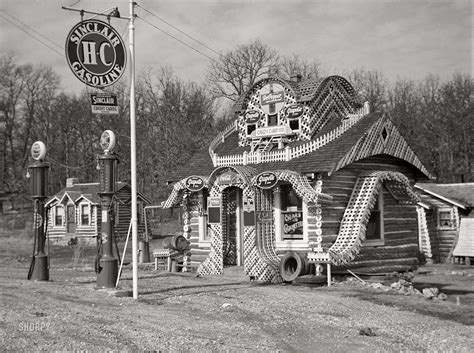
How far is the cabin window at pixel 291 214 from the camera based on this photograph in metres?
18.9

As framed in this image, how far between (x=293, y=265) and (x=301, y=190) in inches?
88.8

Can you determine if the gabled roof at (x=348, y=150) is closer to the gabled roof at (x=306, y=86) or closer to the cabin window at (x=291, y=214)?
the cabin window at (x=291, y=214)

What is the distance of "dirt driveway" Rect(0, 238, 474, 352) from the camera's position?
29.5 ft

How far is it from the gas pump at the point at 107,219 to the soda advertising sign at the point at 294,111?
6.95 m

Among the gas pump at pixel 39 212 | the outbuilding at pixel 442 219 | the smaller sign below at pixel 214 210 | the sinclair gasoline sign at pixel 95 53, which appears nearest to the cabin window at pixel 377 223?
the smaller sign below at pixel 214 210

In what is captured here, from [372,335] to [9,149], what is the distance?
57.3 metres

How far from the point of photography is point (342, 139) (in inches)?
769

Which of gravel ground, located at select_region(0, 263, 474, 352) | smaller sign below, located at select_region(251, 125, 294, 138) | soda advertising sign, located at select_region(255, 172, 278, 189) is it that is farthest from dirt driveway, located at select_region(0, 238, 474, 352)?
smaller sign below, located at select_region(251, 125, 294, 138)

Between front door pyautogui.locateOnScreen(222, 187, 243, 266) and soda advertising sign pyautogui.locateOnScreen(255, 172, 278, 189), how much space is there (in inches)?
88.0

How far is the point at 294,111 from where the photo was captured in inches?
800

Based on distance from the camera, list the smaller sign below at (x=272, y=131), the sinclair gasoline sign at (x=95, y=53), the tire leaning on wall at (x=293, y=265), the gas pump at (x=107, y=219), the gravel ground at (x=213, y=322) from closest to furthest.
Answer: the gravel ground at (x=213, y=322)
the sinclair gasoline sign at (x=95, y=53)
the gas pump at (x=107, y=219)
the tire leaning on wall at (x=293, y=265)
the smaller sign below at (x=272, y=131)

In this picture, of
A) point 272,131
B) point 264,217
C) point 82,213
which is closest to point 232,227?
point 264,217

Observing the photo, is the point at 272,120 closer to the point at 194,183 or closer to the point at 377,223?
the point at 194,183

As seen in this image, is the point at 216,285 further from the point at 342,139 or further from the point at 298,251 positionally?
the point at 342,139
